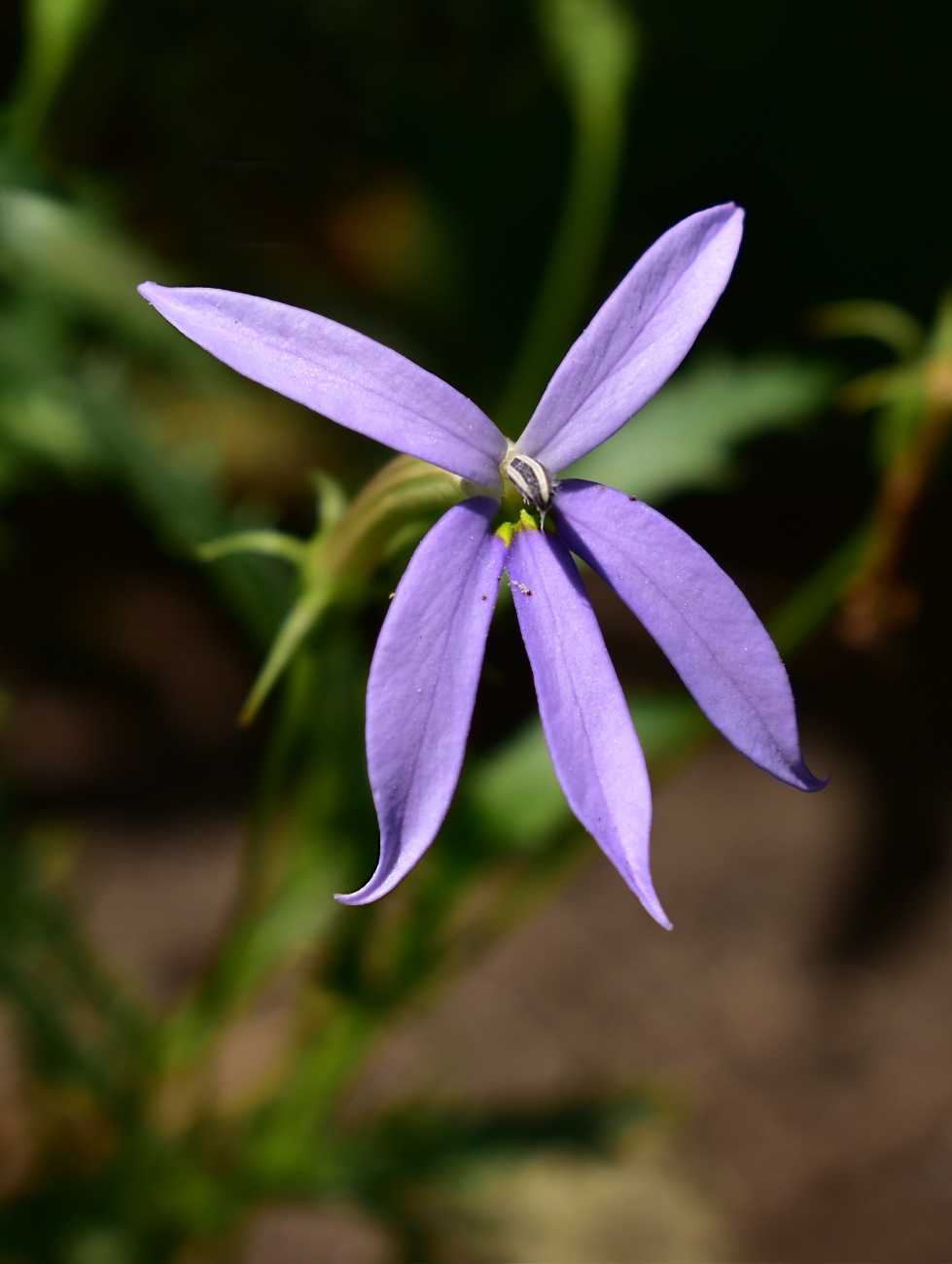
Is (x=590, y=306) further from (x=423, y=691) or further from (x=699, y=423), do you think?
(x=423, y=691)

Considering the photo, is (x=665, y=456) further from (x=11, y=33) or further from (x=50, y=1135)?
(x=50, y=1135)

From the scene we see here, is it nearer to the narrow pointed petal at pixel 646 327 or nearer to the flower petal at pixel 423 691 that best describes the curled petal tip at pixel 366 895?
the flower petal at pixel 423 691

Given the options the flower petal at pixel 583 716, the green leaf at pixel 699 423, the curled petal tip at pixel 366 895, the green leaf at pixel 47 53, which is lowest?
the curled petal tip at pixel 366 895

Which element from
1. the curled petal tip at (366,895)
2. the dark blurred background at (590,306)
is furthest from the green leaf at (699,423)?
the curled petal tip at (366,895)

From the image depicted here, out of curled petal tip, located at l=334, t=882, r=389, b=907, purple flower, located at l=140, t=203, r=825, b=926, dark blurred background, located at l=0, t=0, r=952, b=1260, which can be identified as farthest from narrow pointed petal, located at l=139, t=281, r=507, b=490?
dark blurred background, located at l=0, t=0, r=952, b=1260

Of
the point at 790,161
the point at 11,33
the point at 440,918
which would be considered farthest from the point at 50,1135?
the point at 790,161

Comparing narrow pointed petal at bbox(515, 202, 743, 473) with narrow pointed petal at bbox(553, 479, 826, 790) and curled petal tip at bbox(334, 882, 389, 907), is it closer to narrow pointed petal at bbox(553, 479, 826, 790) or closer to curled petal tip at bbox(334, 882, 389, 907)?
narrow pointed petal at bbox(553, 479, 826, 790)

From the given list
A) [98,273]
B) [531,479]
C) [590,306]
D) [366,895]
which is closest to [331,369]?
[531,479]

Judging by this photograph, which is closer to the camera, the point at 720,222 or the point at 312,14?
the point at 720,222
